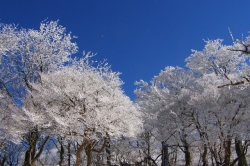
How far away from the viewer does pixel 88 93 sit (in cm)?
1523

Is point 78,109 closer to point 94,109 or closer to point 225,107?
point 94,109

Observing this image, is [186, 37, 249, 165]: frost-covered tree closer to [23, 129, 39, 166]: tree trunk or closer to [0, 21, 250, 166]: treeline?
[0, 21, 250, 166]: treeline

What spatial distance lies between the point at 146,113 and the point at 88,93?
812cm

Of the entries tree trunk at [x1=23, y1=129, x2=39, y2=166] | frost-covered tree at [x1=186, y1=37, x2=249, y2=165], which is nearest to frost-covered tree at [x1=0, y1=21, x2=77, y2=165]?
tree trunk at [x1=23, y1=129, x2=39, y2=166]

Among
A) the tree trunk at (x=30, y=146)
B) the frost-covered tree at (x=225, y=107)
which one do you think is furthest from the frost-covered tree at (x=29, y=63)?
the frost-covered tree at (x=225, y=107)

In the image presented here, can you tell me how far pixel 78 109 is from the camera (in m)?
14.2

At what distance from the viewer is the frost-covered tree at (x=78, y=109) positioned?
13258 millimetres

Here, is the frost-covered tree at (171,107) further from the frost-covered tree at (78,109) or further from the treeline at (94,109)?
the frost-covered tree at (78,109)

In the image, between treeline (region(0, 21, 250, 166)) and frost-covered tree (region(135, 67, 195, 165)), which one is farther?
frost-covered tree (region(135, 67, 195, 165))

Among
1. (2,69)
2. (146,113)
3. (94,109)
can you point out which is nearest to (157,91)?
(146,113)

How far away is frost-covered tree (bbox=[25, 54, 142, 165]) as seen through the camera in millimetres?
13258

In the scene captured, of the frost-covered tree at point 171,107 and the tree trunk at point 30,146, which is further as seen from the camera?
the frost-covered tree at point 171,107

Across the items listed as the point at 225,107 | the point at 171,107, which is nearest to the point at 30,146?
the point at 171,107

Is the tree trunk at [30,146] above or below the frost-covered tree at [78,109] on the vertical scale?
below
